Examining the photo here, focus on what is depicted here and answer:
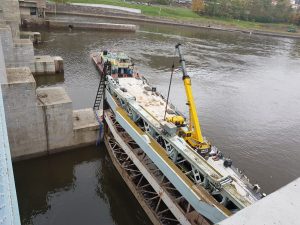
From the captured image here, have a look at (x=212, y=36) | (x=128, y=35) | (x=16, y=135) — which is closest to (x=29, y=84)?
(x=16, y=135)

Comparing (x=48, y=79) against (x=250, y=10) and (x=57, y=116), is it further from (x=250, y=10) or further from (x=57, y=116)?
(x=250, y=10)

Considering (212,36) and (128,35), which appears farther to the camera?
(212,36)

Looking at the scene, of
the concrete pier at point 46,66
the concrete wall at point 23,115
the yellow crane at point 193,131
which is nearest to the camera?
the yellow crane at point 193,131

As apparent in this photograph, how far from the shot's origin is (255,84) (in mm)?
40594

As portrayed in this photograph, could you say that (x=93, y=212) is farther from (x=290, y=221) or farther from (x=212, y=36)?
(x=212, y=36)

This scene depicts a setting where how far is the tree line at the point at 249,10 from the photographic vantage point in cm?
10075

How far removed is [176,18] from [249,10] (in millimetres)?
34883

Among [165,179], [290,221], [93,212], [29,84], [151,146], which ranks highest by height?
[290,221]

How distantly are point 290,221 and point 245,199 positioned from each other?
681cm

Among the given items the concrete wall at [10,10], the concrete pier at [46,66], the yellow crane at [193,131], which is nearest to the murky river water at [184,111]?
the concrete pier at [46,66]

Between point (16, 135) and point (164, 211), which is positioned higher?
point (16, 135)

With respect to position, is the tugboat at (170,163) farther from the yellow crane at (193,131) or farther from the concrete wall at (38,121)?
the concrete wall at (38,121)

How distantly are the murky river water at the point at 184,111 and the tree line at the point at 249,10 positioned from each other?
39.1 meters

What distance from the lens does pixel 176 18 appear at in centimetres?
8831
